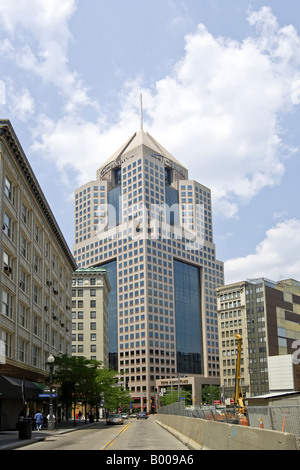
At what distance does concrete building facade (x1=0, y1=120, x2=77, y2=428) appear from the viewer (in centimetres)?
Result: 4278

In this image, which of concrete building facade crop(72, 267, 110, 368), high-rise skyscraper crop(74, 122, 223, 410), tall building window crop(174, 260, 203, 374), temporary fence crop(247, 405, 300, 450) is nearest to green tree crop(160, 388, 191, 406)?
high-rise skyscraper crop(74, 122, 223, 410)

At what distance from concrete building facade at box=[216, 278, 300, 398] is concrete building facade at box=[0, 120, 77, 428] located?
98.4 meters

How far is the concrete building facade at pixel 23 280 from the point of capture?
140 feet

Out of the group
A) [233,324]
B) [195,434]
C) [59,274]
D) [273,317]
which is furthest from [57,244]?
[233,324]

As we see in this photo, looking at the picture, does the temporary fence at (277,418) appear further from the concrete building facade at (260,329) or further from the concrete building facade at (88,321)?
the concrete building facade at (260,329)

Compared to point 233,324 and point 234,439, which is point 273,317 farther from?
point 234,439

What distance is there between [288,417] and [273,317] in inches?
5897

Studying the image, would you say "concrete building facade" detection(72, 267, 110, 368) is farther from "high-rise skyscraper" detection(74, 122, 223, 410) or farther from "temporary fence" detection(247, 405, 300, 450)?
"temporary fence" detection(247, 405, 300, 450)

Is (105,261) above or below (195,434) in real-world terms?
above

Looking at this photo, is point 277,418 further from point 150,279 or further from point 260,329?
point 150,279

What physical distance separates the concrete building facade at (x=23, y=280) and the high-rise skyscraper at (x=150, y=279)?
10329 centimetres

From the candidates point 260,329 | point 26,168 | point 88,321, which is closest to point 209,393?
point 260,329

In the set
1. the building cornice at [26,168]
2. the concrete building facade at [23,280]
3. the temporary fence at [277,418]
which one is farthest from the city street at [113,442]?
the building cornice at [26,168]
